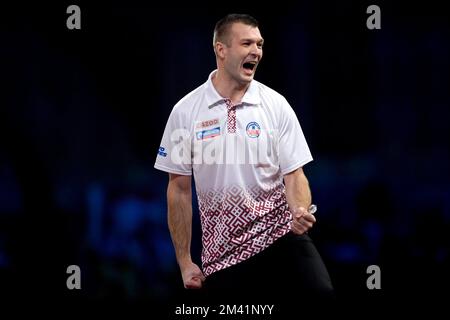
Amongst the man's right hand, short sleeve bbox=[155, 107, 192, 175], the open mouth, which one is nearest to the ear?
the open mouth

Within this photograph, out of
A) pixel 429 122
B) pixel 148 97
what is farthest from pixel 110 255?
pixel 429 122

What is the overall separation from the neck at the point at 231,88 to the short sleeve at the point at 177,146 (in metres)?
0.25

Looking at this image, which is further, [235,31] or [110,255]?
[110,255]

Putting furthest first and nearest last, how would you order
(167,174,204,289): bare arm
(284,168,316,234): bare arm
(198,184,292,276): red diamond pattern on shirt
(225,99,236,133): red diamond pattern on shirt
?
(167,174,204,289): bare arm → (225,99,236,133): red diamond pattern on shirt → (198,184,292,276): red diamond pattern on shirt → (284,168,316,234): bare arm

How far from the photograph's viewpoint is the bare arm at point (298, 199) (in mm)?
3842

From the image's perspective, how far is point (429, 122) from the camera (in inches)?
222

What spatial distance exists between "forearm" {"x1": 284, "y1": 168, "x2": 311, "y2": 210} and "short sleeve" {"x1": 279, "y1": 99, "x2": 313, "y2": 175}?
0.12ft

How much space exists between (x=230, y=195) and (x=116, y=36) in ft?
5.97

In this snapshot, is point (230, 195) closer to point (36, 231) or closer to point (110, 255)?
point (110, 255)

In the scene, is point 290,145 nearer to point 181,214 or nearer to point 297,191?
point 297,191

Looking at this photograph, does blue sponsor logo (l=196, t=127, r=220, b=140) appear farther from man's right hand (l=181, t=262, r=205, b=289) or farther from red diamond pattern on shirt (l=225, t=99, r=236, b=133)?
man's right hand (l=181, t=262, r=205, b=289)

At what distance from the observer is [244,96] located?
4.36 meters

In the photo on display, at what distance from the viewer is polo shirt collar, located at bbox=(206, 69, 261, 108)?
434cm

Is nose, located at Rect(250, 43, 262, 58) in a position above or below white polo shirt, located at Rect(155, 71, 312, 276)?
above
